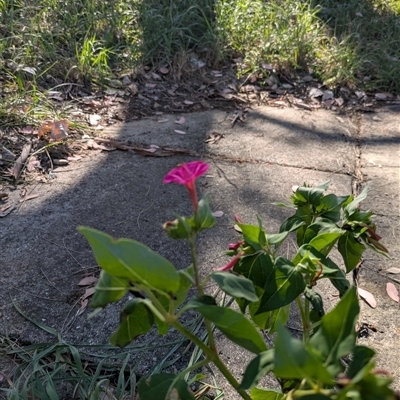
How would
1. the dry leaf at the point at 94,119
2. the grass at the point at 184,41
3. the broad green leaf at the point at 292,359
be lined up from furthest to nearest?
the grass at the point at 184,41, the dry leaf at the point at 94,119, the broad green leaf at the point at 292,359

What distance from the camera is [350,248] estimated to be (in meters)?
1.00

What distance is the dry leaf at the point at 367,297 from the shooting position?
179 centimetres

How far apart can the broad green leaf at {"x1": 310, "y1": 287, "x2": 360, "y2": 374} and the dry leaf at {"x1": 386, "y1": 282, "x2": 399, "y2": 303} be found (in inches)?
50.6

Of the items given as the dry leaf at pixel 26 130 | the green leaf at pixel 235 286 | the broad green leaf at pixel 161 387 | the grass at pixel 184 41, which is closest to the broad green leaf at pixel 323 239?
the green leaf at pixel 235 286

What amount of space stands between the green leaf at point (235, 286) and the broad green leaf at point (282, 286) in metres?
0.14

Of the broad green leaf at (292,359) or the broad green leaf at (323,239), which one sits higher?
the broad green leaf at (292,359)

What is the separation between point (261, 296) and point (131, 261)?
0.35m

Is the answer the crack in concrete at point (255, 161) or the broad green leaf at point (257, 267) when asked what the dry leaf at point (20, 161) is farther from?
the broad green leaf at point (257, 267)

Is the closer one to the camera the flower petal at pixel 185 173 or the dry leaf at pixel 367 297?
the flower petal at pixel 185 173

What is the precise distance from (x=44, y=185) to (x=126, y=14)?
7.00 ft

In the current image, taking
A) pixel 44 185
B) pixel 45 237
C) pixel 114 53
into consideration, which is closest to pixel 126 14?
pixel 114 53

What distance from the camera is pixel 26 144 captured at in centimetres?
269

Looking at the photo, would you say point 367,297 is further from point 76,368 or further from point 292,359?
point 292,359

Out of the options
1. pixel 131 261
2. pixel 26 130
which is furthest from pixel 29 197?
pixel 131 261
